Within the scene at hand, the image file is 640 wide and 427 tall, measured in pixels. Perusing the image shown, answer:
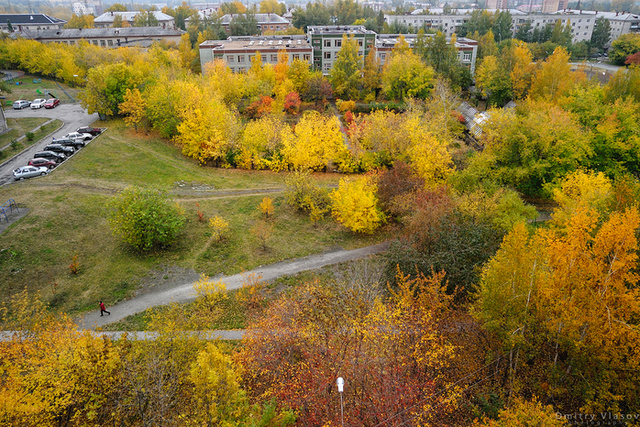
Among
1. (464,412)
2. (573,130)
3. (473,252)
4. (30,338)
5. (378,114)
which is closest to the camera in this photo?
(464,412)

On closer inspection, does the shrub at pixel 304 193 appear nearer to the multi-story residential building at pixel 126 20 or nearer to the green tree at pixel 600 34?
the multi-story residential building at pixel 126 20

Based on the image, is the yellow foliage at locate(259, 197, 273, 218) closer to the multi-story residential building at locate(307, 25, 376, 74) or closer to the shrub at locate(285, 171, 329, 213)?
the shrub at locate(285, 171, 329, 213)

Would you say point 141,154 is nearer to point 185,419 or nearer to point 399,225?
Answer: point 399,225

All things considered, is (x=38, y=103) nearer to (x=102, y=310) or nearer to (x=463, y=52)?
(x=102, y=310)

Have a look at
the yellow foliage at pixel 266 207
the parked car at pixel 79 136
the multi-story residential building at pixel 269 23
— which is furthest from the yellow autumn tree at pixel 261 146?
the multi-story residential building at pixel 269 23

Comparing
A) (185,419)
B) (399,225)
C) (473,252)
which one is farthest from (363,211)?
(185,419)

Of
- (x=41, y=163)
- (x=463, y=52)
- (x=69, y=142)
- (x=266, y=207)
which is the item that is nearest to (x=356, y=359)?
(x=266, y=207)

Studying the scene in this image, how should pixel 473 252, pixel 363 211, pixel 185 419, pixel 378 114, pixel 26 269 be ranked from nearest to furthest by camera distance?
pixel 185 419, pixel 473 252, pixel 26 269, pixel 363 211, pixel 378 114
